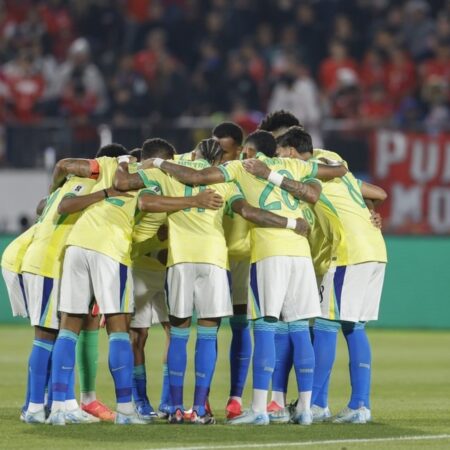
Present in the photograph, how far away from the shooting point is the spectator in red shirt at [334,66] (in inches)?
868

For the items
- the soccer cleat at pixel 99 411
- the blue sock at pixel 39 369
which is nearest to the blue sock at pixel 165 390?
the soccer cleat at pixel 99 411

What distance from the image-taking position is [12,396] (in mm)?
12281

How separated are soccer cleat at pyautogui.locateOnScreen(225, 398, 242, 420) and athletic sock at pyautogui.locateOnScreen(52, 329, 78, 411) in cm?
126

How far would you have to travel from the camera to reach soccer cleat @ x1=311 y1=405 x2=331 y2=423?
10.6m

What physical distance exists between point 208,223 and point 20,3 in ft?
48.6

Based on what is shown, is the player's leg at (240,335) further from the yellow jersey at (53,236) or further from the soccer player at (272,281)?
the yellow jersey at (53,236)

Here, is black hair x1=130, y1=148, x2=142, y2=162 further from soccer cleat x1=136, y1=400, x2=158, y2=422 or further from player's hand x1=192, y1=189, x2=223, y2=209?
soccer cleat x1=136, y1=400, x2=158, y2=422

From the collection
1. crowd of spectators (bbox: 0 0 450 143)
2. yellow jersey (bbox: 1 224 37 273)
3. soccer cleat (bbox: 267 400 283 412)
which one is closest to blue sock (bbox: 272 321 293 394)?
soccer cleat (bbox: 267 400 283 412)

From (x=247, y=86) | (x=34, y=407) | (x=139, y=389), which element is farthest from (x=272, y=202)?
(x=247, y=86)

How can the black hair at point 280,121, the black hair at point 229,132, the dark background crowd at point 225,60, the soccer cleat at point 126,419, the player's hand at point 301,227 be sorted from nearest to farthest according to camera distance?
the soccer cleat at point 126,419 < the player's hand at point 301,227 < the black hair at point 229,132 < the black hair at point 280,121 < the dark background crowd at point 225,60

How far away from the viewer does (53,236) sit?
10664mm

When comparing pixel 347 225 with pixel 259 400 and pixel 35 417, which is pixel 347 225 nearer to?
pixel 259 400

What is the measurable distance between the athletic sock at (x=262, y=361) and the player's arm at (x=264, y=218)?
70 centimetres

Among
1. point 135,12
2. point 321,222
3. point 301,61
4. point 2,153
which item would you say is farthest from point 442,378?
point 135,12
